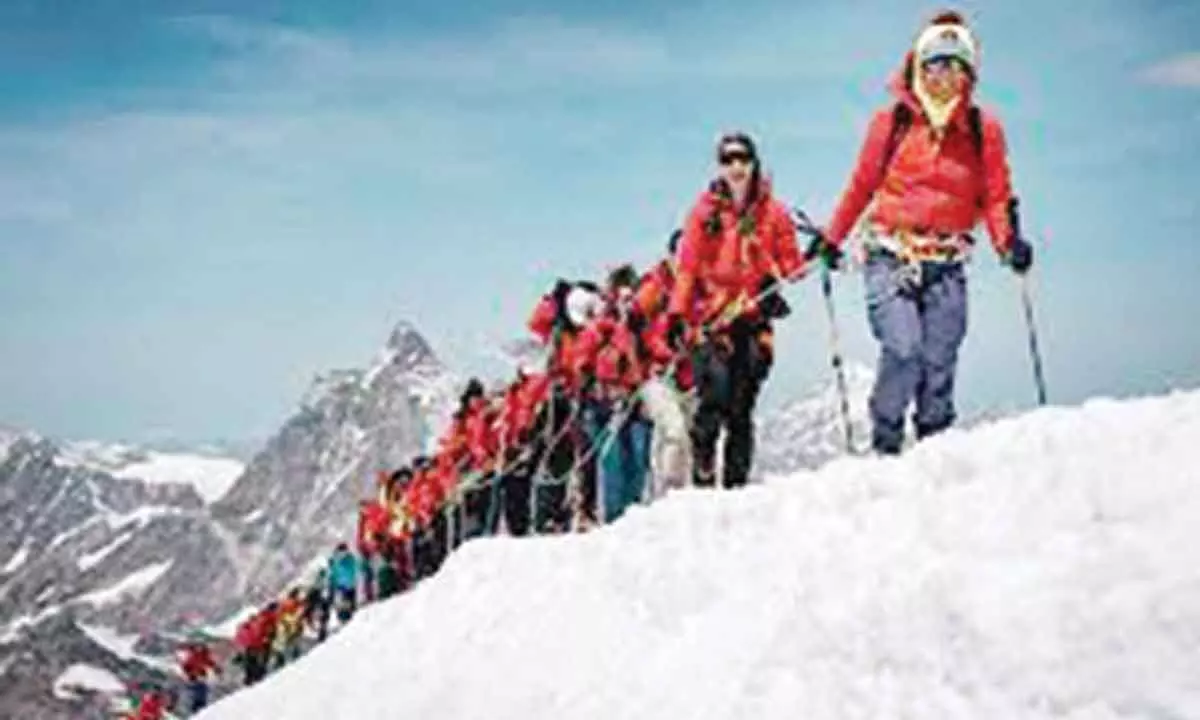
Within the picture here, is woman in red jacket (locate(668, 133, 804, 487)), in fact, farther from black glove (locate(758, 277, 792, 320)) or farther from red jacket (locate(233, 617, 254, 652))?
red jacket (locate(233, 617, 254, 652))

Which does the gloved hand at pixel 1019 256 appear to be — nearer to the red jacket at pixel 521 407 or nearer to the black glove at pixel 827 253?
the black glove at pixel 827 253

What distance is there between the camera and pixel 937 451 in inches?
307

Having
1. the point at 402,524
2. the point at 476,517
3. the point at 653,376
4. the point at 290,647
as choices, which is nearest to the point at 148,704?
the point at 290,647

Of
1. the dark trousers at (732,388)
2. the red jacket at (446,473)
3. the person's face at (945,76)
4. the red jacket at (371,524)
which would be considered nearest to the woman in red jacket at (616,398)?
the dark trousers at (732,388)

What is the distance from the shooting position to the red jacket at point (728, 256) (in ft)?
46.7

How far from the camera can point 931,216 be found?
459 inches

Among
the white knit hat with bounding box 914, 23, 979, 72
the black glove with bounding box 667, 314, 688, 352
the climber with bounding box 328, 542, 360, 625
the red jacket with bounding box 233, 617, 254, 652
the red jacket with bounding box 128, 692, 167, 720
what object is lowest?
the red jacket with bounding box 128, 692, 167, 720

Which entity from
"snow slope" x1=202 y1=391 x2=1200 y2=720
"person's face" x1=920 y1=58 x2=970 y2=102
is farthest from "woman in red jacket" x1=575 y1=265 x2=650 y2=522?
"snow slope" x1=202 y1=391 x2=1200 y2=720

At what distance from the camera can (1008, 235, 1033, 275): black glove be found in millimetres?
11438

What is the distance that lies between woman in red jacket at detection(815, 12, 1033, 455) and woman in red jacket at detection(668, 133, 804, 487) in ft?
7.43

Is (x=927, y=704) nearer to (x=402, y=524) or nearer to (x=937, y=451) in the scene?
(x=937, y=451)

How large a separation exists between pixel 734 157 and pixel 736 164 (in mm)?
72

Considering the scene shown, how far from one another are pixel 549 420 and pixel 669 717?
14553 millimetres

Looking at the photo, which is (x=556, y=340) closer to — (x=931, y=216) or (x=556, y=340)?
(x=556, y=340)
